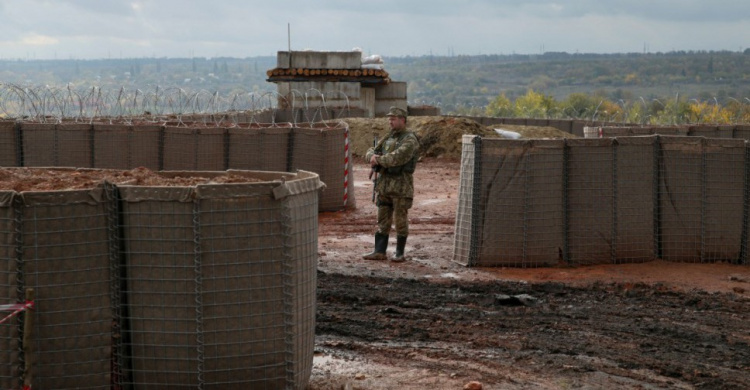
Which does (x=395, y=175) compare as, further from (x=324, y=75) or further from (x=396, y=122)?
(x=324, y=75)

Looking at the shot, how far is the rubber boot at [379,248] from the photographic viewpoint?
13445 mm

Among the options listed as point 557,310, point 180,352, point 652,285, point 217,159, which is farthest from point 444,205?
point 180,352

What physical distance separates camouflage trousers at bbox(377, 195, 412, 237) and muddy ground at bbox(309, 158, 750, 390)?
448mm

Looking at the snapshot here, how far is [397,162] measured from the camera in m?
12.8

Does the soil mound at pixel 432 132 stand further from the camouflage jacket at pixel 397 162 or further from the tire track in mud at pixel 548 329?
the tire track in mud at pixel 548 329

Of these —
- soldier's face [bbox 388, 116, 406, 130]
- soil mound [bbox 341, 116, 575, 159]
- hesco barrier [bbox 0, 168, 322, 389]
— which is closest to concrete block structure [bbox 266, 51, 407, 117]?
soil mound [bbox 341, 116, 575, 159]

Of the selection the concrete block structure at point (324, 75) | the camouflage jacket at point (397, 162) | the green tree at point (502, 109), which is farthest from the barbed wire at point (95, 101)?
the green tree at point (502, 109)

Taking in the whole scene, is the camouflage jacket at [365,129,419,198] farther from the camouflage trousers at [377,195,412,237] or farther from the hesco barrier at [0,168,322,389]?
the hesco barrier at [0,168,322,389]

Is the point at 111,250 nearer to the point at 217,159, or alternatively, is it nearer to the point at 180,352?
the point at 180,352

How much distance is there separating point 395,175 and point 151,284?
691 centimetres

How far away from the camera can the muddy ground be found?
26.2 ft

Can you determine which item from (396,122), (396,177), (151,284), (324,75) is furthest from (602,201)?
(324,75)

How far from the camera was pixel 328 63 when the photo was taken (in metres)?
37.7

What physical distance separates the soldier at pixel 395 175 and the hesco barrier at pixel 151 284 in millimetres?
6249
